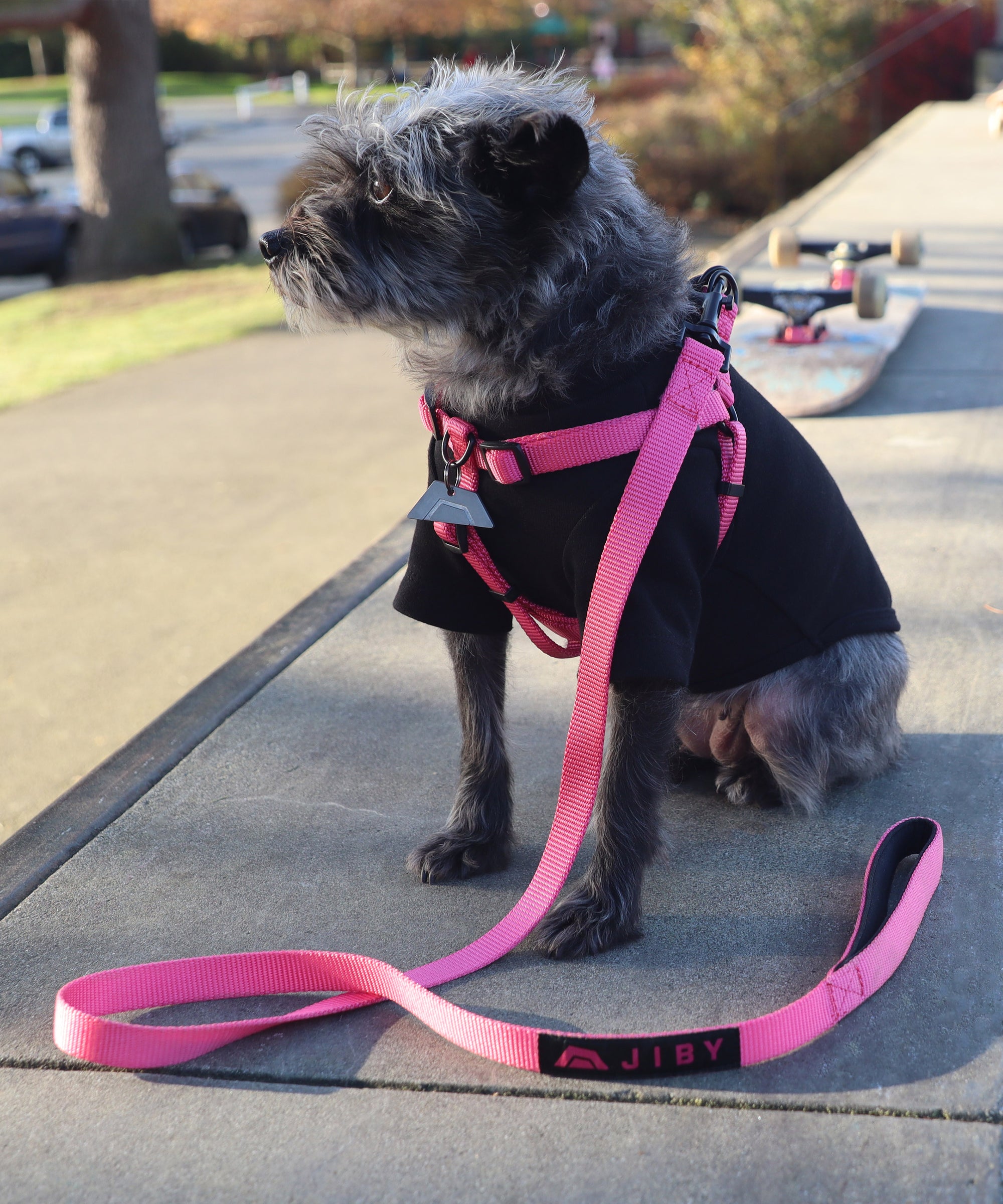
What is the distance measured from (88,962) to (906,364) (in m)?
5.62

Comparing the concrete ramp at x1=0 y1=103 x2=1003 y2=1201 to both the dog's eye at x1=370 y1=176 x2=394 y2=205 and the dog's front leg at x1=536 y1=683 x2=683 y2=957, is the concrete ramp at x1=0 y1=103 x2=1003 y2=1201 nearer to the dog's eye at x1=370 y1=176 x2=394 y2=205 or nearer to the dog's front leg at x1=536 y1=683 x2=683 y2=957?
the dog's front leg at x1=536 y1=683 x2=683 y2=957

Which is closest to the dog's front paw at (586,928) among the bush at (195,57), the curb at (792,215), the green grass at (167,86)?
the curb at (792,215)

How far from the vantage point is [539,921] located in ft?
7.97

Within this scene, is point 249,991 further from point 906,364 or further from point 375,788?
point 906,364

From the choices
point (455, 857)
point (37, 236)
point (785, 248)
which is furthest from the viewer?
point (37, 236)

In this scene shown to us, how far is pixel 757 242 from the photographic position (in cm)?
983

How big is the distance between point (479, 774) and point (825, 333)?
4.62 m

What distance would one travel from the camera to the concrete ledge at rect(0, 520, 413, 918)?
2.81 metres

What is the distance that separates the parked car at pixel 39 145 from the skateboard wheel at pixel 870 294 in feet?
121

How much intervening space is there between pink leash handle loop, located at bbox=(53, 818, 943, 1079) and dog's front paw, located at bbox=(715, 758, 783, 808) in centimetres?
44

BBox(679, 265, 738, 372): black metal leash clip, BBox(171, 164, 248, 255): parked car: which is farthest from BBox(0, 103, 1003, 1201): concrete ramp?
BBox(171, 164, 248, 255): parked car

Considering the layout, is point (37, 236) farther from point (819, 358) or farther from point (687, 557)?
point (687, 557)

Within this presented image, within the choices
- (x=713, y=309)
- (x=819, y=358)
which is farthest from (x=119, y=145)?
(x=713, y=309)

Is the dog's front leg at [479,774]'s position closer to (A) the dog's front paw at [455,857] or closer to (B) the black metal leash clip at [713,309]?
(A) the dog's front paw at [455,857]
